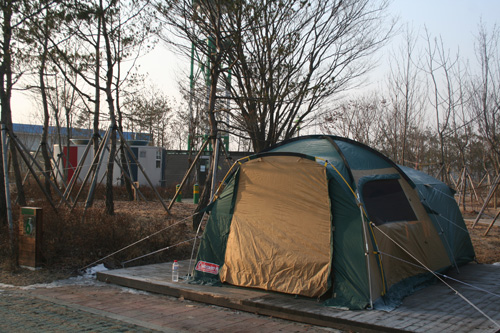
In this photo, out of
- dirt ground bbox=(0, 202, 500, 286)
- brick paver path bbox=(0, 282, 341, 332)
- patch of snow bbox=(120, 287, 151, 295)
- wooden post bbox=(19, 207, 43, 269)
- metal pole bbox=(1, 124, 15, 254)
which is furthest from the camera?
metal pole bbox=(1, 124, 15, 254)

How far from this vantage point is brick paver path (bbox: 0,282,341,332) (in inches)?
231

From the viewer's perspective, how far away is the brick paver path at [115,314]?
5.87 metres

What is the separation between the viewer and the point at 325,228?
23.6ft

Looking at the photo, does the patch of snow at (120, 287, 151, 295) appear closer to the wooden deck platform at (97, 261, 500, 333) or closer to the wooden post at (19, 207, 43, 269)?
the wooden deck platform at (97, 261, 500, 333)

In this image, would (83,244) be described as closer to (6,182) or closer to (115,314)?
(6,182)

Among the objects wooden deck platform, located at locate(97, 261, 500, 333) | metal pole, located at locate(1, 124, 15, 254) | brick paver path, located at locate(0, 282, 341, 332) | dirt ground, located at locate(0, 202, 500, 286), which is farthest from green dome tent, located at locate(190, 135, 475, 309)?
metal pole, located at locate(1, 124, 15, 254)

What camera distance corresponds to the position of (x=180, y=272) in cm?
884

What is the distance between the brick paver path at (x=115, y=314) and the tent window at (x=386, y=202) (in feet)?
7.26

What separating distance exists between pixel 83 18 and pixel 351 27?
30.6 ft

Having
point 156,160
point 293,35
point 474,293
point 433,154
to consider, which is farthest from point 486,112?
point 433,154

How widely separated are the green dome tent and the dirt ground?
4.22 feet

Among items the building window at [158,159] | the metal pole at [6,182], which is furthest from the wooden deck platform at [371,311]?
the building window at [158,159]

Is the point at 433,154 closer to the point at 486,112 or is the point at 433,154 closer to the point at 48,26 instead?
the point at 486,112

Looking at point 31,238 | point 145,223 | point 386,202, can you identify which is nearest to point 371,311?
point 386,202
